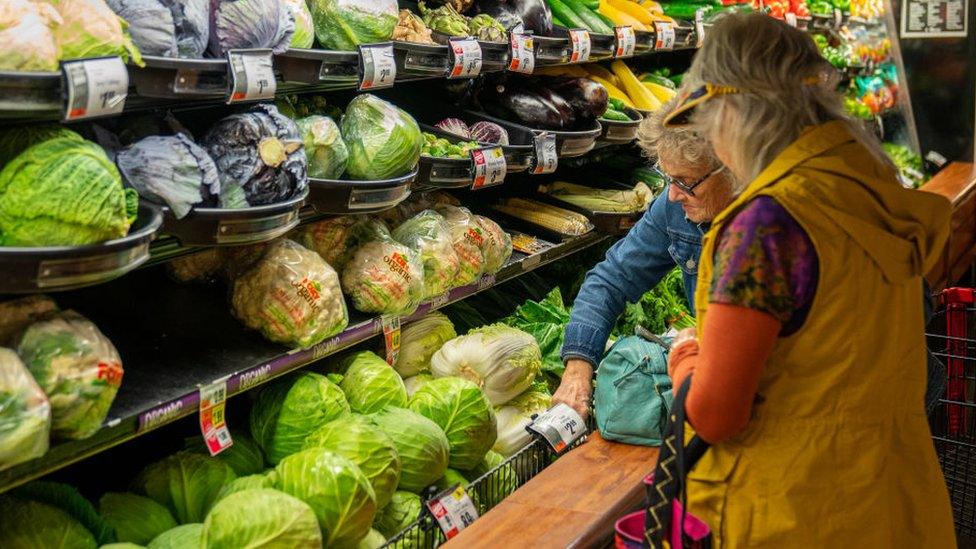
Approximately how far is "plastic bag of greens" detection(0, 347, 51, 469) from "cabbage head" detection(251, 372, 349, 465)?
934mm

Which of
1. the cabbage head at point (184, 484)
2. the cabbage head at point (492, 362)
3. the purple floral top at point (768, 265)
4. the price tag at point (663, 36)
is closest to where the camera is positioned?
the purple floral top at point (768, 265)

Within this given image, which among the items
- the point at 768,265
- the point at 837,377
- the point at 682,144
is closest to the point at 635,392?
the point at 682,144

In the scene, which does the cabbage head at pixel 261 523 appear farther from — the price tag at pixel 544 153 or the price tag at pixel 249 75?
the price tag at pixel 544 153

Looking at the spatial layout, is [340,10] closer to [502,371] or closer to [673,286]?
[502,371]

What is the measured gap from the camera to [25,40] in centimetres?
175

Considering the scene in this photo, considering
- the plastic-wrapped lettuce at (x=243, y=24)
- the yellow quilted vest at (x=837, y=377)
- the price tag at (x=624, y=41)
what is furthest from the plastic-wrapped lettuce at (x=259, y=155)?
the price tag at (x=624, y=41)

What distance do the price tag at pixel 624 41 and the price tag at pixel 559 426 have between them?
1909mm

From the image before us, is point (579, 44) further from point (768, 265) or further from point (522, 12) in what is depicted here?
point (768, 265)

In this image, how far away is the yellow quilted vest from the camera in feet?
5.84

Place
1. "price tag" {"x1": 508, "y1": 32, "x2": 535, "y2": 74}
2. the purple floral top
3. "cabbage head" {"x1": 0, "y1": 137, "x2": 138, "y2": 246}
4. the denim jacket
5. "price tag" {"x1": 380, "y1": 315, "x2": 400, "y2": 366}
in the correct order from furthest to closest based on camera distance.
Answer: "price tag" {"x1": 508, "y1": 32, "x2": 535, "y2": 74} → the denim jacket → "price tag" {"x1": 380, "y1": 315, "x2": 400, "y2": 366} → "cabbage head" {"x1": 0, "y1": 137, "x2": 138, "y2": 246} → the purple floral top

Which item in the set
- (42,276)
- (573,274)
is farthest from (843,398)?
(573,274)

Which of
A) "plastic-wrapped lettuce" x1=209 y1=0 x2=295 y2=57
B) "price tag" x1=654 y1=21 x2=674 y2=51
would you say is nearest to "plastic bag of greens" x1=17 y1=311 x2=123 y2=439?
"plastic-wrapped lettuce" x1=209 y1=0 x2=295 y2=57

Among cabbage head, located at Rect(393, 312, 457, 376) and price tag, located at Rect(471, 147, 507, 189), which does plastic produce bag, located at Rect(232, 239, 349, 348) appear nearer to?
cabbage head, located at Rect(393, 312, 457, 376)

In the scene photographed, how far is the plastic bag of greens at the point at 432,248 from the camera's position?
126 inches
